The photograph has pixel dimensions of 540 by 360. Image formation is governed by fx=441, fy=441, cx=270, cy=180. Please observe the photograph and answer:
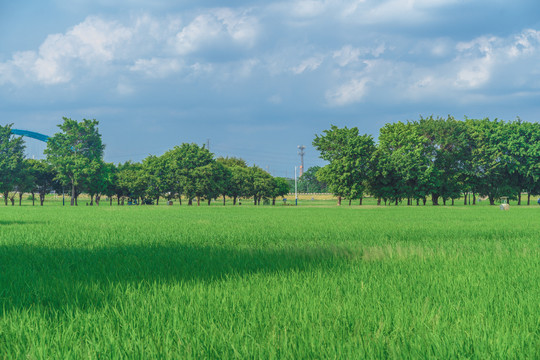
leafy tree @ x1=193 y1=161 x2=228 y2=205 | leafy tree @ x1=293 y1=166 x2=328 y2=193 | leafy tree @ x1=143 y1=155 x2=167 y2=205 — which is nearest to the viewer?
leafy tree @ x1=193 y1=161 x2=228 y2=205

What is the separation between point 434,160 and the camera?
6806 centimetres

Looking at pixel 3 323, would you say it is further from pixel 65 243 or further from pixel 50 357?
pixel 65 243

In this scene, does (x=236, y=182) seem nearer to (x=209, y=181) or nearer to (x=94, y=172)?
(x=209, y=181)

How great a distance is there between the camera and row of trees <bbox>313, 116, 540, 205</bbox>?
208 feet

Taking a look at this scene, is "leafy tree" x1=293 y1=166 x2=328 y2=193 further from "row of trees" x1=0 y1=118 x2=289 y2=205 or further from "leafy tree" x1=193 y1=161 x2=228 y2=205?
"leafy tree" x1=193 y1=161 x2=228 y2=205

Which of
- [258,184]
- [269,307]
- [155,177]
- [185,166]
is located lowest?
[269,307]

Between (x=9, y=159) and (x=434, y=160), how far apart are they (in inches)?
2465

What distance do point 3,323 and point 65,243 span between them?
25.8 ft

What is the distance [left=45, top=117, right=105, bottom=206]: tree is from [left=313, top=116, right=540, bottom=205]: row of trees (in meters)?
34.9

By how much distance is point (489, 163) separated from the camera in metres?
66.0

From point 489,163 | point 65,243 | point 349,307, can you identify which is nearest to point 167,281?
point 349,307

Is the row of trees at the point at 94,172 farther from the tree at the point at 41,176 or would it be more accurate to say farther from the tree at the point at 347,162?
the tree at the point at 347,162

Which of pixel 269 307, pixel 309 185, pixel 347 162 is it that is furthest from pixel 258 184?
pixel 309 185

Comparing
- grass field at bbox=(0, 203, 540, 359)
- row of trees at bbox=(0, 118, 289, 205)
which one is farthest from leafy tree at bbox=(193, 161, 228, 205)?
grass field at bbox=(0, 203, 540, 359)
